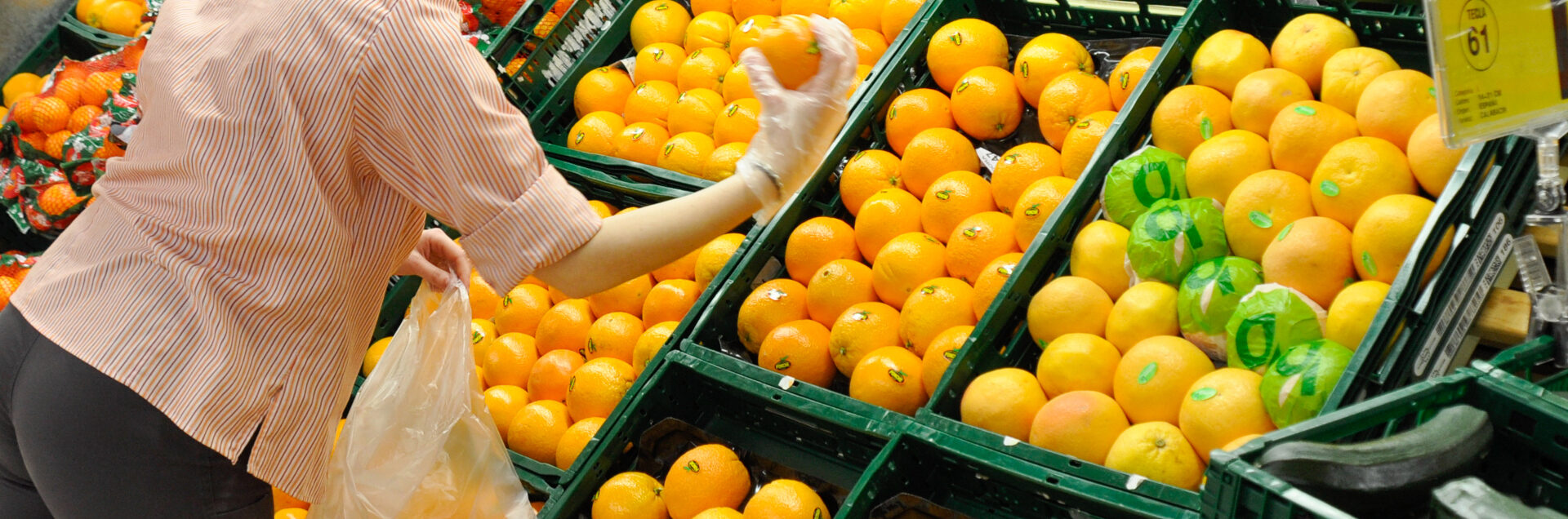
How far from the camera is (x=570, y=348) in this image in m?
2.83

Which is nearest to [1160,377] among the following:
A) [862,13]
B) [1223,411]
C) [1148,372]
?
[1148,372]

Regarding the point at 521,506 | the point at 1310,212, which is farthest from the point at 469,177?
the point at 1310,212

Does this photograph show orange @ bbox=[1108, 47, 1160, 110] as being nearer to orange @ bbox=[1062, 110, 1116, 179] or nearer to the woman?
orange @ bbox=[1062, 110, 1116, 179]

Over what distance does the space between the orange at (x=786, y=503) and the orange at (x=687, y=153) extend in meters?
1.10

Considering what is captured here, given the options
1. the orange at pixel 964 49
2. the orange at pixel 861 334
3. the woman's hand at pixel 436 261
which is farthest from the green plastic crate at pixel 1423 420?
the orange at pixel 964 49

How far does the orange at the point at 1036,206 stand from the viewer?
2.22 metres

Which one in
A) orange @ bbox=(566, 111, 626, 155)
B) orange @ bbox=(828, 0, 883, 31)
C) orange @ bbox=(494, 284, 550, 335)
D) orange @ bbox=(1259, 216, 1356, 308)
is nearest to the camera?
orange @ bbox=(1259, 216, 1356, 308)

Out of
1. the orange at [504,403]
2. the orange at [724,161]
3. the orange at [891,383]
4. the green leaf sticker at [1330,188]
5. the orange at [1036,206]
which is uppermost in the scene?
the green leaf sticker at [1330,188]

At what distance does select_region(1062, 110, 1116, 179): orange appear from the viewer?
7.57 feet

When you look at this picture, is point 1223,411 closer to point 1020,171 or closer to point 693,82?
point 1020,171

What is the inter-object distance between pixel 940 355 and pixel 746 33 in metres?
1.36

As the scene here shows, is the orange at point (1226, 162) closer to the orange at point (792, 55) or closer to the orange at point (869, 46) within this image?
the orange at point (792, 55)

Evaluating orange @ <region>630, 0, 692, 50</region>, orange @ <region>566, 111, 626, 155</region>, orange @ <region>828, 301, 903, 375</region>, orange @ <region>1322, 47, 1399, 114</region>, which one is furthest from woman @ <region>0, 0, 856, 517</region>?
orange @ <region>630, 0, 692, 50</region>

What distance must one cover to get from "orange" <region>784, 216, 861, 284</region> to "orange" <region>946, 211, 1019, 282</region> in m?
0.30
